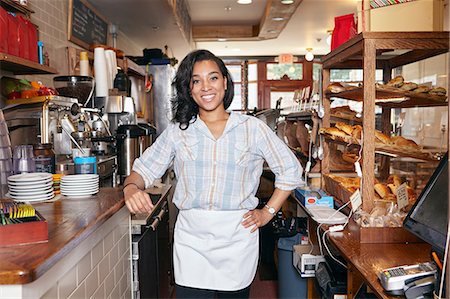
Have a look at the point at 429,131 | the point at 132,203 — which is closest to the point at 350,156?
the point at 132,203

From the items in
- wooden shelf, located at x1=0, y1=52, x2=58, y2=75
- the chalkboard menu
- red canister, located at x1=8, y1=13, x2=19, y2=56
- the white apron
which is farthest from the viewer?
the chalkboard menu

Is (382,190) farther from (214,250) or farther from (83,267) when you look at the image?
(83,267)

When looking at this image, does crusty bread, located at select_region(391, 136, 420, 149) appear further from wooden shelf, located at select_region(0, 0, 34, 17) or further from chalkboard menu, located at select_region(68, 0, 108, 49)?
chalkboard menu, located at select_region(68, 0, 108, 49)

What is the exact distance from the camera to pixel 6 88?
Answer: 2658 millimetres

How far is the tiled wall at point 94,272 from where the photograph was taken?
47.8 inches

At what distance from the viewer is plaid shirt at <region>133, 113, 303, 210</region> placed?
1951 millimetres

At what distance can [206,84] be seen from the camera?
6.50ft

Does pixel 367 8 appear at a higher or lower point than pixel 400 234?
higher

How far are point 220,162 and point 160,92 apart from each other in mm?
3873

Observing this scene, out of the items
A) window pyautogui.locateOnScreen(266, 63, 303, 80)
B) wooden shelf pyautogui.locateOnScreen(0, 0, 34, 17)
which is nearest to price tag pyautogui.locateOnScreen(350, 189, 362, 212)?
wooden shelf pyautogui.locateOnScreen(0, 0, 34, 17)

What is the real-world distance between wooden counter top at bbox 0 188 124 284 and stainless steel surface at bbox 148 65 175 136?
3545 mm

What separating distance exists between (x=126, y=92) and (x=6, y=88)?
54.6 inches

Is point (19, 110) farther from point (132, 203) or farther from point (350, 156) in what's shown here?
point (350, 156)

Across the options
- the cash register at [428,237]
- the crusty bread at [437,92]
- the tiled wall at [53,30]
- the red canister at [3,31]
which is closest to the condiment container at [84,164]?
the red canister at [3,31]
